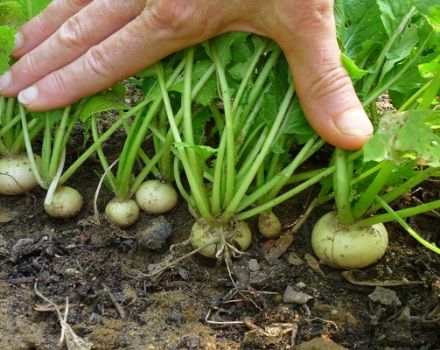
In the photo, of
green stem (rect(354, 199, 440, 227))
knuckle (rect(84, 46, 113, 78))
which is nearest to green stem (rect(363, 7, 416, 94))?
green stem (rect(354, 199, 440, 227))

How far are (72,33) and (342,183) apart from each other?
1.08 meters

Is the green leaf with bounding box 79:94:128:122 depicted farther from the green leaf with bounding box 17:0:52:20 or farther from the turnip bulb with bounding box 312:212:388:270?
the turnip bulb with bounding box 312:212:388:270

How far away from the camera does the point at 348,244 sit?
1953 mm

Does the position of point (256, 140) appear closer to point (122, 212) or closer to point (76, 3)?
point (122, 212)

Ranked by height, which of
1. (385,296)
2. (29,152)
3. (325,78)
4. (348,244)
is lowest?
(385,296)

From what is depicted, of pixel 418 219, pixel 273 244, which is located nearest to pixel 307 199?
pixel 273 244

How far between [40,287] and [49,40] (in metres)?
0.90

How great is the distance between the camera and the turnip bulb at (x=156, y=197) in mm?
2223

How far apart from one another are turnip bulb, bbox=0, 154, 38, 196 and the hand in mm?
259

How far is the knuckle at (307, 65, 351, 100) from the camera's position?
1825 mm

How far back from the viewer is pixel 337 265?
6.56 feet

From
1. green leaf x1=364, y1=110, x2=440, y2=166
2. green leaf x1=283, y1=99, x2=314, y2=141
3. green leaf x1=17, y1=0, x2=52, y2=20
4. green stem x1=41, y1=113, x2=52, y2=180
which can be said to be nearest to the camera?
green leaf x1=364, y1=110, x2=440, y2=166

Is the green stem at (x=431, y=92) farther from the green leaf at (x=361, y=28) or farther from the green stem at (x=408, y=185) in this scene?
the green leaf at (x=361, y=28)

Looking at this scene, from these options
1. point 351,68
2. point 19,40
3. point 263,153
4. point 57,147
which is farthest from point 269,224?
point 19,40
